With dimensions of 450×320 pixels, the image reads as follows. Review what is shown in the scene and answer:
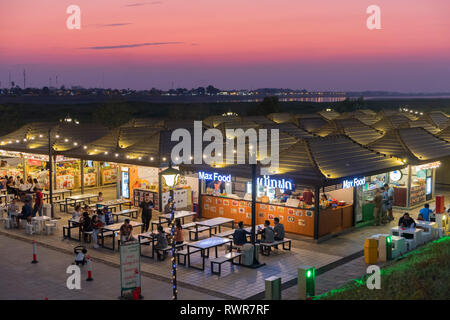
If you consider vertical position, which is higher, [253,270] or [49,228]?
[49,228]

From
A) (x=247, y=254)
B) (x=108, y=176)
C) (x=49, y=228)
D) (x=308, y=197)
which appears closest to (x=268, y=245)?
(x=247, y=254)

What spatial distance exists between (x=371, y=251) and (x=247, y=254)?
13.3 ft

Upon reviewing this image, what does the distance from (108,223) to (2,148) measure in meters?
15.5

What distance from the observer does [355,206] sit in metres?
21.3

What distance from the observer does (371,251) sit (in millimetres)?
16438

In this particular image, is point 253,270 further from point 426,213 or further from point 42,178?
point 42,178

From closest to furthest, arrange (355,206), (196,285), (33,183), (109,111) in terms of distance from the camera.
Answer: (196,285) < (355,206) < (33,183) < (109,111)

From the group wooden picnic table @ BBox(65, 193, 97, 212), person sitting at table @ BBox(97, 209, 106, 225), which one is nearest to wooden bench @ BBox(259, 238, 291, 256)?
person sitting at table @ BBox(97, 209, 106, 225)

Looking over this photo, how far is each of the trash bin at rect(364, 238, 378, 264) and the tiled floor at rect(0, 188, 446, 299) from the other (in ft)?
1.50

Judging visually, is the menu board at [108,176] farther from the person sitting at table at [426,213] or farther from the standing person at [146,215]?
the person sitting at table at [426,213]

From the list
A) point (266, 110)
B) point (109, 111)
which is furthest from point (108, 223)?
point (266, 110)

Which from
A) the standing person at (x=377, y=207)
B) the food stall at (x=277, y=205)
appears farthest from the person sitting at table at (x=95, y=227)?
the standing person at (x=377, y=207)

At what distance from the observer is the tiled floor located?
1428cm
